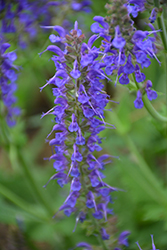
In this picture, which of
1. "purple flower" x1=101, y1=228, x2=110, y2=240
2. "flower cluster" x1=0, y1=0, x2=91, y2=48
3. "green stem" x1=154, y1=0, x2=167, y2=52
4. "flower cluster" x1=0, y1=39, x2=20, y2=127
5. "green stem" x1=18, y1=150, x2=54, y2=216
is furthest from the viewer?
Answer: "green stem" x1=18, y1=150, x2=54, y2=216

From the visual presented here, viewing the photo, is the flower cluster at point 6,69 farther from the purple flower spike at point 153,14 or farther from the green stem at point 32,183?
the purple flower spike at point 153,14

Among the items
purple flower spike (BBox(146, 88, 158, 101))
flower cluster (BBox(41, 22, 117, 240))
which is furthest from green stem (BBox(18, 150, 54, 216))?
purple flower spike (BBox(146, 88, 158, 101))

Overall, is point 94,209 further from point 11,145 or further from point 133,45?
point 11,145

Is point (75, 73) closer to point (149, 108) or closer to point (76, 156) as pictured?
point (76, 156)


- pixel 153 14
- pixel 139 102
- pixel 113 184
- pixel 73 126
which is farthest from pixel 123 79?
pixel 113 184

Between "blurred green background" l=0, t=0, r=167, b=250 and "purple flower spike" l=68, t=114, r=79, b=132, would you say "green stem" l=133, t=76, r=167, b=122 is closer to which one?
"blurred green background" l=0, t=0, r=167, b=250

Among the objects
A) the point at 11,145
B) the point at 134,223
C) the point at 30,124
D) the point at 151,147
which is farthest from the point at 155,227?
the point at 30,124
